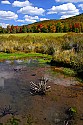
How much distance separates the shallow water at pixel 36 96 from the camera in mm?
17875

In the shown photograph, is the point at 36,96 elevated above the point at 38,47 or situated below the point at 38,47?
below

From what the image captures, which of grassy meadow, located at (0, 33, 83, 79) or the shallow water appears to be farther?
grassy meadow, located at (0, 33, 83, 79)

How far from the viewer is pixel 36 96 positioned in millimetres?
21672

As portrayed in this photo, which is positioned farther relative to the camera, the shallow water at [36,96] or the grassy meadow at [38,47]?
the grassy meadow at [38,47]

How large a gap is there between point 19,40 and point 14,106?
43143 millimetres

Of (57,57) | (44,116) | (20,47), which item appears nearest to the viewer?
(44,116)

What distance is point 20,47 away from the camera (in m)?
54.6

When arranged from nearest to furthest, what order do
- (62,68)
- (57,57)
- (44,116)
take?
(44,116)
(62,68)
(57,57)

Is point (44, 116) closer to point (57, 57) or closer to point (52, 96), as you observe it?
point (52, 96)

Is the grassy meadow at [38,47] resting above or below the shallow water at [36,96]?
above

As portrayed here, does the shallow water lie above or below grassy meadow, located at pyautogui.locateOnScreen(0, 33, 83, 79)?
below

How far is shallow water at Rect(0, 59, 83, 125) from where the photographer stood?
1788 cm

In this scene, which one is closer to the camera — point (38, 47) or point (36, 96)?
point (36, 96)

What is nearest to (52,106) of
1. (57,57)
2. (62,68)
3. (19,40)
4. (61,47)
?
(62,68)
